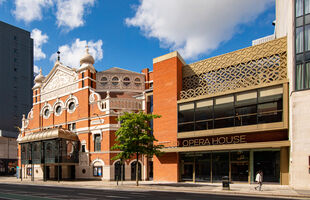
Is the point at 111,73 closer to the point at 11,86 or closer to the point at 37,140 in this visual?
the point at 37,140

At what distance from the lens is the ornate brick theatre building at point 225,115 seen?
24.9 meters

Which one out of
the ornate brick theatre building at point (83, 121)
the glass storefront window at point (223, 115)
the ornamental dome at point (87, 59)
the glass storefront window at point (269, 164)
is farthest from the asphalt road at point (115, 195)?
the ornamental dome at point (87, 59)

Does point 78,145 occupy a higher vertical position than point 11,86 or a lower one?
lower

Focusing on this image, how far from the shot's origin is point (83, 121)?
42.6 meters

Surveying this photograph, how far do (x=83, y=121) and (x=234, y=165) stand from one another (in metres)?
25.1

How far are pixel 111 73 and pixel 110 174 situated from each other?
16.9 metres

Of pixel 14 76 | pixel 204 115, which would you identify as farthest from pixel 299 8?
pixel 14 76

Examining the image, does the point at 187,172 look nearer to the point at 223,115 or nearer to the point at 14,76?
the point at 223,115

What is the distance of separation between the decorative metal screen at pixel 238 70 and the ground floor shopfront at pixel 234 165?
21.8ft

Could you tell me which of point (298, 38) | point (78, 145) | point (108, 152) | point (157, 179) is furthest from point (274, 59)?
point (78, 145)

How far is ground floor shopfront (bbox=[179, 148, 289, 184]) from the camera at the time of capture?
2473 centimetres

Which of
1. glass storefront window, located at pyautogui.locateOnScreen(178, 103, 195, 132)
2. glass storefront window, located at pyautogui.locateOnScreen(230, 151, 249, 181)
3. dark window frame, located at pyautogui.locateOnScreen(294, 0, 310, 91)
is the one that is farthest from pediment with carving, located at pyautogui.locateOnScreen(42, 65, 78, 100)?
dark window frame, located at pyautogui.locateOnScreen(294, 0, 310, 91)

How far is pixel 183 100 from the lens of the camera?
3109cm

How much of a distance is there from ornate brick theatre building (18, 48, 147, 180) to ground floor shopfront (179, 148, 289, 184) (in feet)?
29.1
